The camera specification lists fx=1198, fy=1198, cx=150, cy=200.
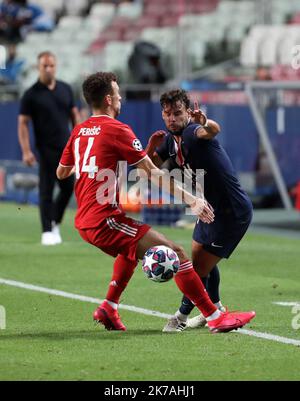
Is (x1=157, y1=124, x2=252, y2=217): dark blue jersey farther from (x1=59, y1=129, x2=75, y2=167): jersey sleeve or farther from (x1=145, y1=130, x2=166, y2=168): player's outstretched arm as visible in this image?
(x1=59, y1=129, x2=75, y2=167): jersey sleeve

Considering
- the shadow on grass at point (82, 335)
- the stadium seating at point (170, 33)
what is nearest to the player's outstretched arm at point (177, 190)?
the shadow on grass at point (82, 335)

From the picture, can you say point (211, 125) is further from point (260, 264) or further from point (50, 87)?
point (50, 87)

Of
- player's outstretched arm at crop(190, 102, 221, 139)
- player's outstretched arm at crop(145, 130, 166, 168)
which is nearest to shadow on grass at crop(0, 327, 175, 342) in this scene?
player's outstretched arm at crop(145, 130, 166, 168)

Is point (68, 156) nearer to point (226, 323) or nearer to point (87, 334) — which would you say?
point (87, 334)

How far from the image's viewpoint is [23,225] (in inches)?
723

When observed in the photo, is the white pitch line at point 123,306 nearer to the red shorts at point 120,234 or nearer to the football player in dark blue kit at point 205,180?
the football player in dark blue kit at point 205,180

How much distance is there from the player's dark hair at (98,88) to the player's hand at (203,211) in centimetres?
104

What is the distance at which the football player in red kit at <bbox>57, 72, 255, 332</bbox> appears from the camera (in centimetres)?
845

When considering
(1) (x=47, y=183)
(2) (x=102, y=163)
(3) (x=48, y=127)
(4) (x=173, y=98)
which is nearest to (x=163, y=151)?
(4) (x=173, y=98)

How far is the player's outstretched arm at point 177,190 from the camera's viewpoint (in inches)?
326

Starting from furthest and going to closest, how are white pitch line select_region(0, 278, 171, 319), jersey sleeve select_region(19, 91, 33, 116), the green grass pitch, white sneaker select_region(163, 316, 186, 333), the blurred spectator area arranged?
the blurred spectator area, jersey sleeve select_region(19, 91, 33, 116), white pitch line select_region(0, 278, 171, 319), white sneaker select_region(163, 316, 186, 333), the green grass pitch

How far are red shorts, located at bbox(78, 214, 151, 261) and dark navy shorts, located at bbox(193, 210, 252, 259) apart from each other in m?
0.59

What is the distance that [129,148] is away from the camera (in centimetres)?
845
